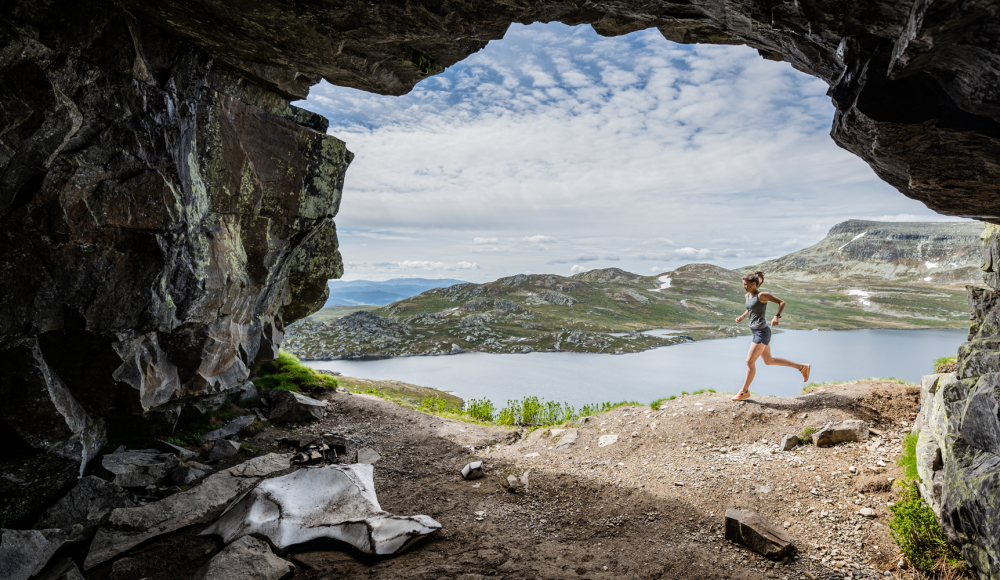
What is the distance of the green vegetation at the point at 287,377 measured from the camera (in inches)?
642

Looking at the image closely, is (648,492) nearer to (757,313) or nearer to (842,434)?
(842,434)

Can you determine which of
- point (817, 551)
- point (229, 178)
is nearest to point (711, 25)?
point (817, 551)

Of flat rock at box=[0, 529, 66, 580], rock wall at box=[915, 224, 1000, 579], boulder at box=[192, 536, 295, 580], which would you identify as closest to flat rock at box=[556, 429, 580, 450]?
rock wall at box=[915, 224, 1000, 579]

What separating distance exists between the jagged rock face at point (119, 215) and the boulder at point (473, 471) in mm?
7681

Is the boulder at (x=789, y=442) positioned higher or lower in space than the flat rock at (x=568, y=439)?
higher

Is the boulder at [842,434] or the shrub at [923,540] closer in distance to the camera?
the shrub at [923,540]

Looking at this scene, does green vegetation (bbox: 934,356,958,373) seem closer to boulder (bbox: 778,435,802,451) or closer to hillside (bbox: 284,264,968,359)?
boulder (bbox: 778,435,802,451)

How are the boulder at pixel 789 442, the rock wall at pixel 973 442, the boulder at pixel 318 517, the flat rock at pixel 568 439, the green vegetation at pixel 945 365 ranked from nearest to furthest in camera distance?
the rock wall at pixel 973 442, the boulder at pixel 318 517, the green vegetation at pixel 945 365, the boulder at pixel 789 442, the flat rock at pixel 568 439

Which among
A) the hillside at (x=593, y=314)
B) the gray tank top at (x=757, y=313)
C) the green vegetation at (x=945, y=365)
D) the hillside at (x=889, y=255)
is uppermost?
the hillside at (x=889, y=255)

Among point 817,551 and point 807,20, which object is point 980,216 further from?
point 817,551

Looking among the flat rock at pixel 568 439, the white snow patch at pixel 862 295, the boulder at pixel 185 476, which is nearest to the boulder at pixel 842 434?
the flat rock at pixel 568 439

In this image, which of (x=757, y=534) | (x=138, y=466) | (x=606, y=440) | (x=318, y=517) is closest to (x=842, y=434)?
(x=757, y=534)

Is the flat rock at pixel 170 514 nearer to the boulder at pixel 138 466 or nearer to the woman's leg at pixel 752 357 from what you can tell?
the boulder at pixel 138 466

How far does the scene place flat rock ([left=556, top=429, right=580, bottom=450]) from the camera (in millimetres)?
12510
